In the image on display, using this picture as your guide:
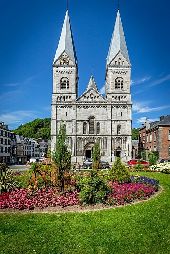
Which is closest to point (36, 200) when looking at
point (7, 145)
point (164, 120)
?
point (164, 120)

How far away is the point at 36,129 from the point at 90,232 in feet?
468

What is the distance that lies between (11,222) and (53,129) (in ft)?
167

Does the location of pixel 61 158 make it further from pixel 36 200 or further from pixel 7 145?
pixel 7 145

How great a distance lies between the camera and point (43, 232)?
10.7m

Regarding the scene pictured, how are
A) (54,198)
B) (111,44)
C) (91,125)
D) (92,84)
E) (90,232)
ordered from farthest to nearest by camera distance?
(92,84) < (111,44) < (91,125) < (54,198) < (90,232)

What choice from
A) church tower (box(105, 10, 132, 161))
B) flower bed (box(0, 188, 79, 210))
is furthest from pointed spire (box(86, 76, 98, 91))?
flower bed (box(0, 188, 79, 210))

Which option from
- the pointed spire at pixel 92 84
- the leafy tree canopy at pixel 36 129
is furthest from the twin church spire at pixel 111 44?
the leafy tree canopy at pixel 36 129

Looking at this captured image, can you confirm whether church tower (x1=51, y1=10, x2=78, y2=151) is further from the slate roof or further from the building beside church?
the slate roof

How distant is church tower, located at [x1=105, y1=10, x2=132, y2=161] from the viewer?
63781mm

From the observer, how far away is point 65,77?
6531 cm

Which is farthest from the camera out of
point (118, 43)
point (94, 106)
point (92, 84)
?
point (92, 84)

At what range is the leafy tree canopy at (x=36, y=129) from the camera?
145625mm

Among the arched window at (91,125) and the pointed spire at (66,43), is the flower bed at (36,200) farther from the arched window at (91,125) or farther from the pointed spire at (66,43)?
the pointed spire at (66,43)

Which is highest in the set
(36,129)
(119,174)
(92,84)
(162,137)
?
(92,84)
